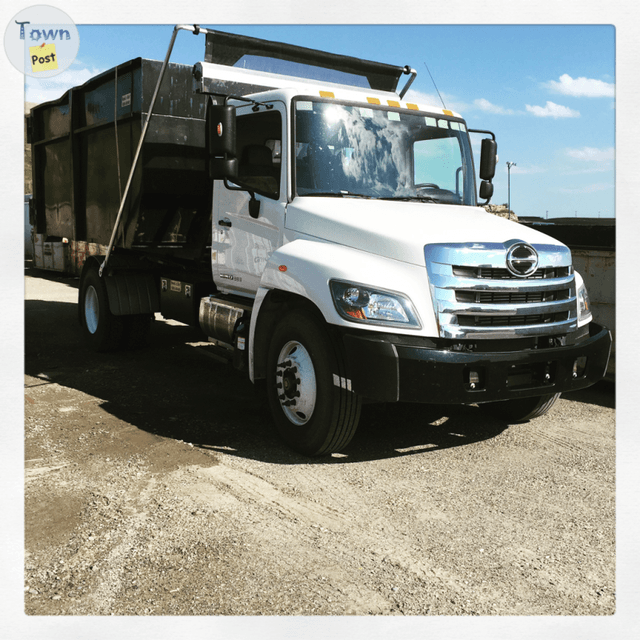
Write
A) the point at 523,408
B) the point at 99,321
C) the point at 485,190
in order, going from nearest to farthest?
1. the point at 523,408
2. the point at 485,190
3. the point at 99,321

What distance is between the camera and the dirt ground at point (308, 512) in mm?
3211

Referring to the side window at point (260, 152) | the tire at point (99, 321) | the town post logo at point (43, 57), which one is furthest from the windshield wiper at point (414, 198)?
the tire at point (99, 321)

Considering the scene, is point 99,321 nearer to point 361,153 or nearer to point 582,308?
point 361,153

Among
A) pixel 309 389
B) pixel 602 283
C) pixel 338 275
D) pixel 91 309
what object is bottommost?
pixel 309 389

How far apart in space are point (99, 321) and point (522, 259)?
5577 millimetres

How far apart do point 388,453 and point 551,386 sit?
4.21 ft

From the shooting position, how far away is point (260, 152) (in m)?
5.63

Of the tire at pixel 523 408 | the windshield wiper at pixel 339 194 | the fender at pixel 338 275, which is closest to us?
the fender at pixel 338 275

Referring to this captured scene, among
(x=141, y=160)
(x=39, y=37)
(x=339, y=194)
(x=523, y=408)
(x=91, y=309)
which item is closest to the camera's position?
(x=39, y=37)

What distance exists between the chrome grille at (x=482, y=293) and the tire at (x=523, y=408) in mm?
1246

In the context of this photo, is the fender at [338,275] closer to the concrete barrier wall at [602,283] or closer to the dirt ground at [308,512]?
the dirt ground at [308,512]

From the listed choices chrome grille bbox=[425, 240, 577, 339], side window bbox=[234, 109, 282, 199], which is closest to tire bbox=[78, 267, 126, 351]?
side window bbox=[234, 109, 282, 199]

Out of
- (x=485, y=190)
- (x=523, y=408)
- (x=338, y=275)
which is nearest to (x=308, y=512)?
(x=338, y=275)
